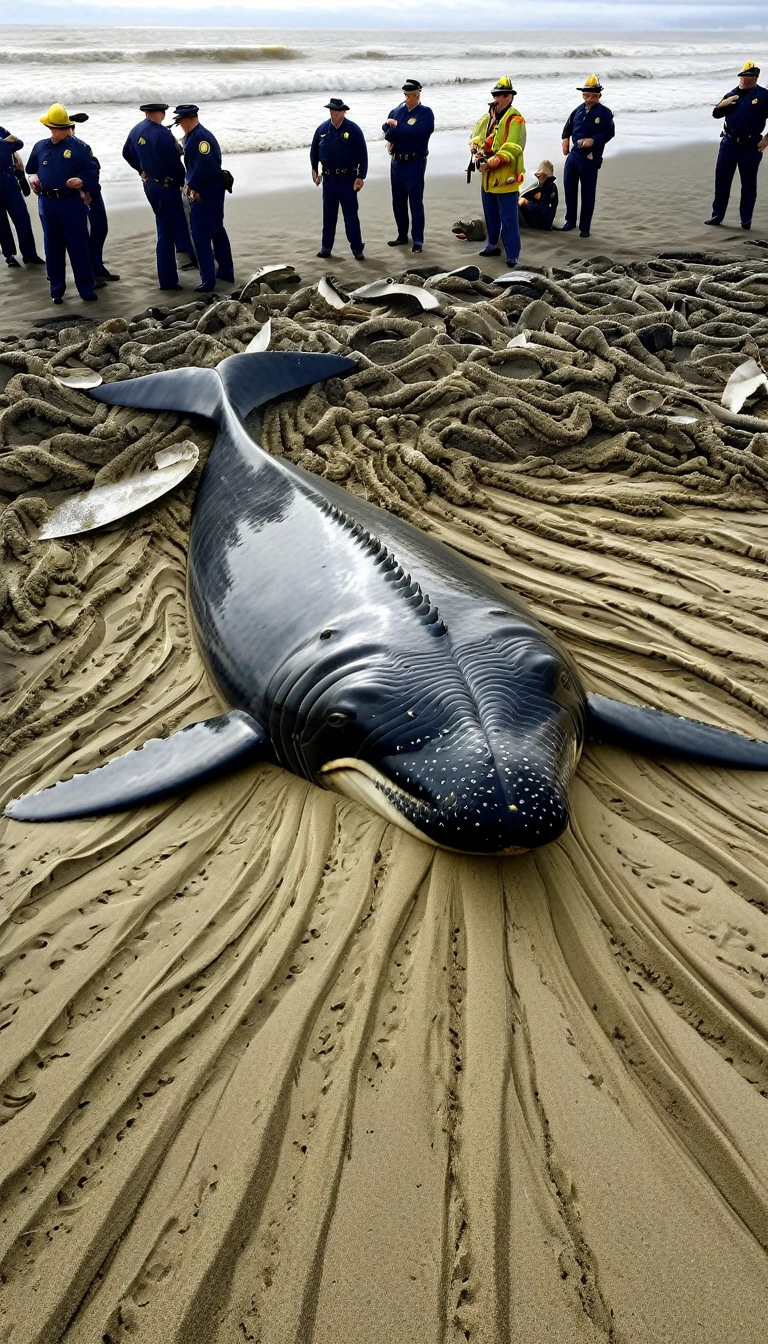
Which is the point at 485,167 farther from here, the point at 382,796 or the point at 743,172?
the point at 382,796

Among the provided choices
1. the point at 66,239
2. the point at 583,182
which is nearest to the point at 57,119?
the point at 66,239

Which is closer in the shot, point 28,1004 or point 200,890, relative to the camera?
point 28,1004

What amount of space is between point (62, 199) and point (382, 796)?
9.55 meters

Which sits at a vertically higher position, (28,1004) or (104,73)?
(104,73)

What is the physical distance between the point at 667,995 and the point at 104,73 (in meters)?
35.6

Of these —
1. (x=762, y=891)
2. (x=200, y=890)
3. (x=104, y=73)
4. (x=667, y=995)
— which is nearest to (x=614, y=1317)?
(x=667, y=995)

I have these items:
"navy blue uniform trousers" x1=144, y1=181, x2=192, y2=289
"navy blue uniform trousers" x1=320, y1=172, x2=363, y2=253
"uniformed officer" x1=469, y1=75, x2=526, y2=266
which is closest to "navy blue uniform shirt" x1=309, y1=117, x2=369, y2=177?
"navy blue uniform trousers" x1=320, y1=172, x2=363, y2=253

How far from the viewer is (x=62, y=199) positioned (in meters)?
9.70

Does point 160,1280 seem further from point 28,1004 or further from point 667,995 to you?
point 667,995

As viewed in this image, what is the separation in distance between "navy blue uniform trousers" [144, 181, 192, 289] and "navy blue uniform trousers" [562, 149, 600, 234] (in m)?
5.58

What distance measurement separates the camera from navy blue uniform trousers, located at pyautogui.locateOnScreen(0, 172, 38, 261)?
36.0ft

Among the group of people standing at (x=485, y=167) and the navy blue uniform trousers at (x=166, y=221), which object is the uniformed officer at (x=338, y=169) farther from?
the navy blue uniform trousers at (x=166, y=221)

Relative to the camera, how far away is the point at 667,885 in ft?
9.21

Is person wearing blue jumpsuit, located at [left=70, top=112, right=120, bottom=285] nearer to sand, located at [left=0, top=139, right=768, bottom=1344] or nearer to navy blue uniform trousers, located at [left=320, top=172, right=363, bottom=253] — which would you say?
navy blue uniform trousers, located at [left=320, top=172, right=363, bottom=253]
